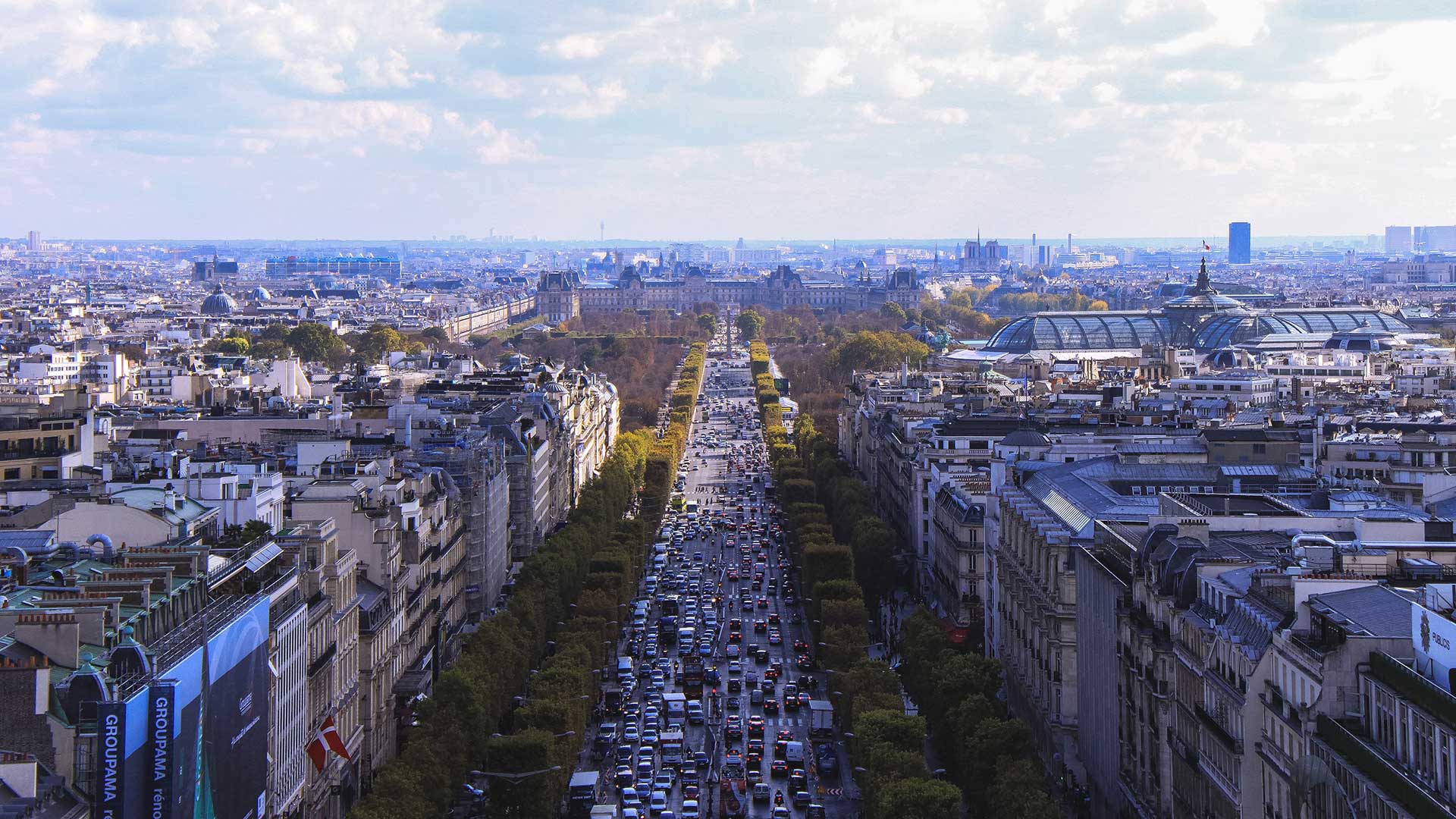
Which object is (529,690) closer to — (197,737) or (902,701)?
(902,701)

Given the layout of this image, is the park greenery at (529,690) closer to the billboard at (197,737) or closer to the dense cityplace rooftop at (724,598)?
the dense cityplace rooftop at (724,598)

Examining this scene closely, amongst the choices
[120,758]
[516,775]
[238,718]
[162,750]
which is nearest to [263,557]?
[238,718]

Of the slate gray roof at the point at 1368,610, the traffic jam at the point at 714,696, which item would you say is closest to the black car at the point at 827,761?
the traffic jam at the point at 714,696

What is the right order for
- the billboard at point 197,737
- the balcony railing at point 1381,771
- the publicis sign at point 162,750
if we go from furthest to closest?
the publicis sign at point 162,750, the billboard at point 197,737, the balcony railing at point 1381,771

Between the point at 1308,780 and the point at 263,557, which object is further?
the point at 263,557

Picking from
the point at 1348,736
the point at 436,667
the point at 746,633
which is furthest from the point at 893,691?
the point at 1348,736
